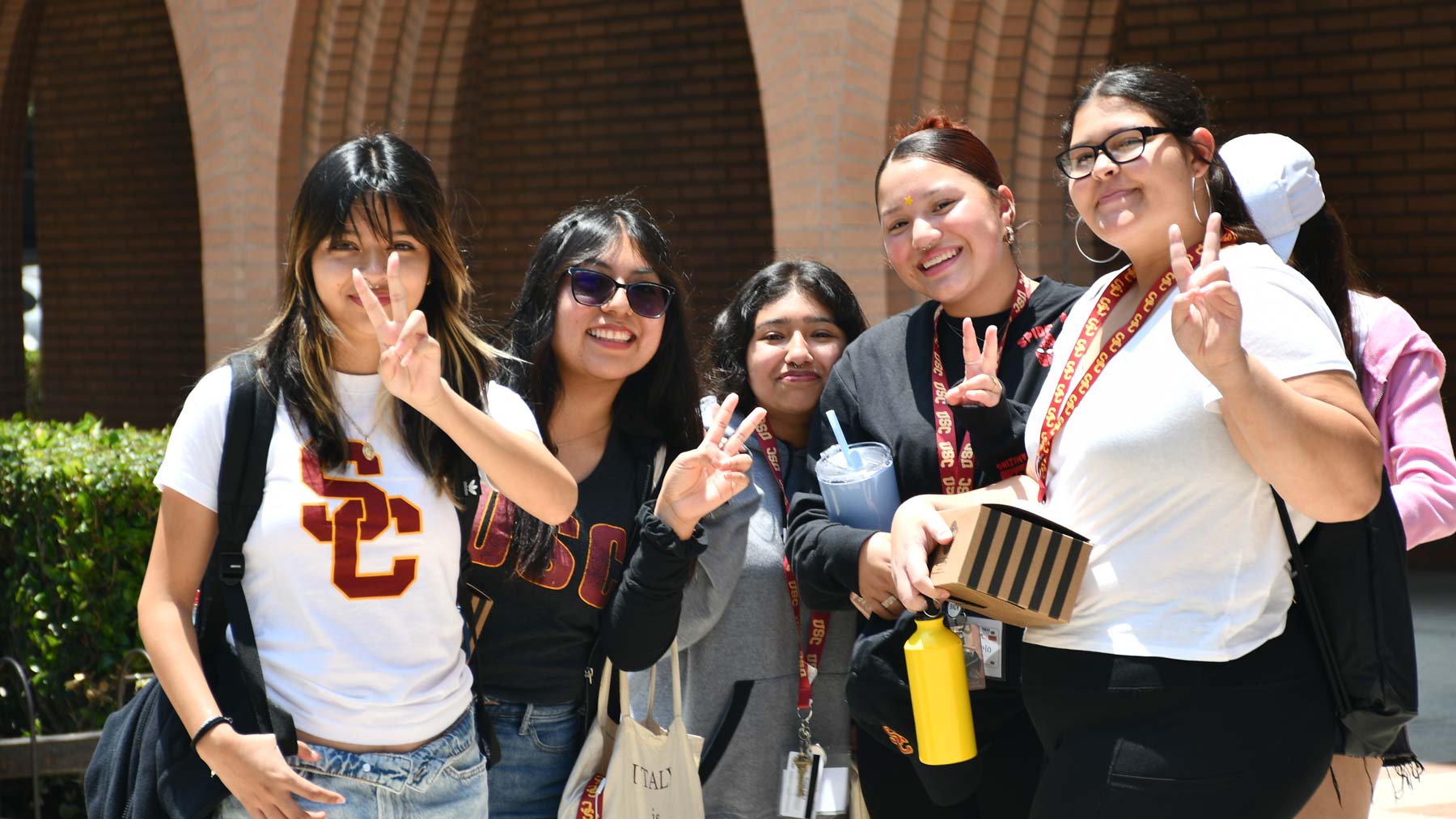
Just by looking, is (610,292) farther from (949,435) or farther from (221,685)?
(221,685)

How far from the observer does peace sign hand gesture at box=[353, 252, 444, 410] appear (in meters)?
2.02

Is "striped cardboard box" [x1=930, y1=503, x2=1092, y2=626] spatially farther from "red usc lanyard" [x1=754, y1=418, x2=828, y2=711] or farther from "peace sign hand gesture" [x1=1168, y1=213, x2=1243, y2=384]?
"red usc lanyard" [x1=754, y1=418, x2=828, y2=711]

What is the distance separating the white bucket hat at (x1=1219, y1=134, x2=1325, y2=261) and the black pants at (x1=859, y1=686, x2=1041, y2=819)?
0.93 meters

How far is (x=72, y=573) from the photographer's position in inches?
183

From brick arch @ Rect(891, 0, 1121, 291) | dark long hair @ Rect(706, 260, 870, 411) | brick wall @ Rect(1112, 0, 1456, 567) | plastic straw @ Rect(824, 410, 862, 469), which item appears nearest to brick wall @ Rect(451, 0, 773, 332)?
brick wall @ Rect(1112, 0, 1456, 567)

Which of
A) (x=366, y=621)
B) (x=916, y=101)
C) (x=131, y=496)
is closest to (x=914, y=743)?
(x=366, y=621)

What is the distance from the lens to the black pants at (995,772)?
246 centimetres

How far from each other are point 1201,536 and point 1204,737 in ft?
0.92

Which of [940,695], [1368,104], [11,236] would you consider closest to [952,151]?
[940,695]

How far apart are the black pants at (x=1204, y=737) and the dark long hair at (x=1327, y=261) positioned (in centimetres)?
74

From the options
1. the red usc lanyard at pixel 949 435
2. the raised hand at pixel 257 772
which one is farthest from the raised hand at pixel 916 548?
the raised hand at pixel 257 772

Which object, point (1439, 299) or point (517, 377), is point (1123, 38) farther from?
point (517, 377)

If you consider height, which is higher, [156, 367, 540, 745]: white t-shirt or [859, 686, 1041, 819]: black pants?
[156, 367, 540, 745]: white t-shirt

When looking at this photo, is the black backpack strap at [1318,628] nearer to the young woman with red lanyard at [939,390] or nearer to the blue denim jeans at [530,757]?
the young woman with red lanyard at [939,390]
